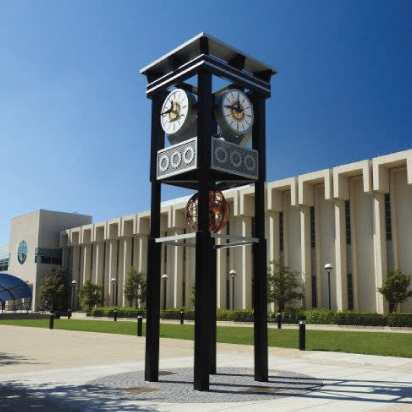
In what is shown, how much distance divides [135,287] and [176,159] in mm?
51303

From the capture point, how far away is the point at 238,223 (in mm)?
53531

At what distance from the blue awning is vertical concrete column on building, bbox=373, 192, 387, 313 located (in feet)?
174

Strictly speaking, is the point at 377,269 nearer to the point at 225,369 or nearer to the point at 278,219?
the point at 278,219

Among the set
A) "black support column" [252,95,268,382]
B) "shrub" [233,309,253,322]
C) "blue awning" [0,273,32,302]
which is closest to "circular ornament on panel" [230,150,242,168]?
"black support column" [252,95,268,382]

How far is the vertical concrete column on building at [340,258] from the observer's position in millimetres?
41875

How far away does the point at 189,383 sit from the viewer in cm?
1109

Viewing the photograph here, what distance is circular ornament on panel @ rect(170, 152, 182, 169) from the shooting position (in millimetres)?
11859

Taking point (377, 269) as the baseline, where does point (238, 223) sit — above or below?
above

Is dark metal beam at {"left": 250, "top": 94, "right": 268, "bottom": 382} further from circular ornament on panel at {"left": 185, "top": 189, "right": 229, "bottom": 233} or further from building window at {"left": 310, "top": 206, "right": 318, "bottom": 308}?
building window at {"left": 310, "top": 206, "right": 318, "bottom": 308}

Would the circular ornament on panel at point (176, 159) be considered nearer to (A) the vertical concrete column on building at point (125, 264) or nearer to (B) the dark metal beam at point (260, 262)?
(B) the dark metal beam at point (260, 262)

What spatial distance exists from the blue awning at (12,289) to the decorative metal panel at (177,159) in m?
67.1

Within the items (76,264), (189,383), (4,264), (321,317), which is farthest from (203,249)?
(4,264)

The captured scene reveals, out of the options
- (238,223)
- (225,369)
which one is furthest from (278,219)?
(225,369)

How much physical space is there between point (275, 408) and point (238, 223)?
45.2 m
